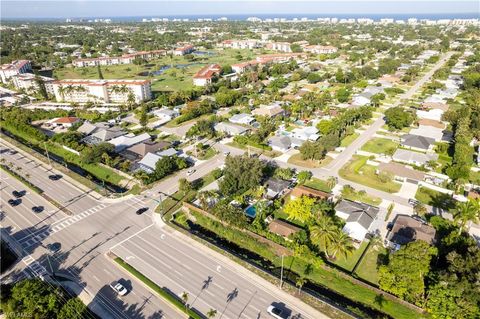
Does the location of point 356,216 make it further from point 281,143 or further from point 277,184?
point 281,143

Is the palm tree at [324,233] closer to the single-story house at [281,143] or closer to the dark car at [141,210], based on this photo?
the dark car at [141,210]

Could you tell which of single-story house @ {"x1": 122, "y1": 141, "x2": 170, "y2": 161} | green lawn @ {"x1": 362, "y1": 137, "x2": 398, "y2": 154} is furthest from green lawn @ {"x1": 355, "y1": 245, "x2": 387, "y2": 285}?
single-story house @ {"x1": 122, "y1": 141, "x2": 170, "y2": 161}

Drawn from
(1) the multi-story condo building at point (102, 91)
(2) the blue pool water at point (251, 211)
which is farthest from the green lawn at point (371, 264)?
(1) the multi-story condo building at point (102, 91)

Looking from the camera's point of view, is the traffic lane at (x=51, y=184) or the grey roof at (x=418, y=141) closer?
the traffic lane at (x=51, y=184)

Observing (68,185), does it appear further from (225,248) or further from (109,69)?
(109,69)


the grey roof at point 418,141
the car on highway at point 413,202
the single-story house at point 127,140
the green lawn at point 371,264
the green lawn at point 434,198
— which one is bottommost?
the green lawn at point 371,264

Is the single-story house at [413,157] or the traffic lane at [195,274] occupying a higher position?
the single-story house at [413,157]

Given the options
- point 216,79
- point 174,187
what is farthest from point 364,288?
point 216,79

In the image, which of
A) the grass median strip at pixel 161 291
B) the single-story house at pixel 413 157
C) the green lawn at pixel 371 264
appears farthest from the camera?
the single-story house at pixel 413 157
